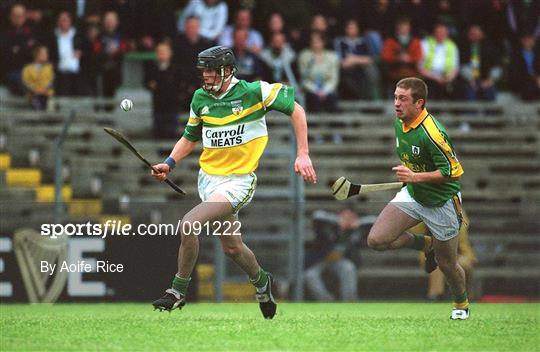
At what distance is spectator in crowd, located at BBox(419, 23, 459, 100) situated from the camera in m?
20.0

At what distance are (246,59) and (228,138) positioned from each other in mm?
8155

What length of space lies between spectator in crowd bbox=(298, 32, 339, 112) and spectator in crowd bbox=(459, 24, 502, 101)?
2339 millimetres

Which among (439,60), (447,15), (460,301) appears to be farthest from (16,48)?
(460,301)

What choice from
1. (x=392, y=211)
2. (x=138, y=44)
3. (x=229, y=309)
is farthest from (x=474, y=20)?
(x=392, y=211)

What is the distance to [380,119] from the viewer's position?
19.9 metres

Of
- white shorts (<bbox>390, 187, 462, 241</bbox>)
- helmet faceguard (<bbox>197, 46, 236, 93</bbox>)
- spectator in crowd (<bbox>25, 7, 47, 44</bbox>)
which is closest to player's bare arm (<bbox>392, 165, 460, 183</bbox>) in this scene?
white shorts (<bbox>390, 187, 462, 241</bbox>)

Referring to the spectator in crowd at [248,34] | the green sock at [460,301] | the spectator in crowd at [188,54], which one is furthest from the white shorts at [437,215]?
the spectator in crowd at [248,34]

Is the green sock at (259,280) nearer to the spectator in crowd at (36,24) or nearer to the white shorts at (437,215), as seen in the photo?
the white shorts at (437,215)

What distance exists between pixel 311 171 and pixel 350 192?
139cm

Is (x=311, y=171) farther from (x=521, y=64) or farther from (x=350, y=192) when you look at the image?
Answer: (x=521, y=64)

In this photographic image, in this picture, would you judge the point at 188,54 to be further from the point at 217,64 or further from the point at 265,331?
the point at 265,331

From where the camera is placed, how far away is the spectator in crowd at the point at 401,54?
65.2 feet

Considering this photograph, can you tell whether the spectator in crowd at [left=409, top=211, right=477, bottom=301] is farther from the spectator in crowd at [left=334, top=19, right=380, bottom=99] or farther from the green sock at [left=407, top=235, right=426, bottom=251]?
the spectator in crowd at [left=334, top=19, right=380, bottom=99]

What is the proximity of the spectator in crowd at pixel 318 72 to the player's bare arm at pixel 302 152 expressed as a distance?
8.37 meters
